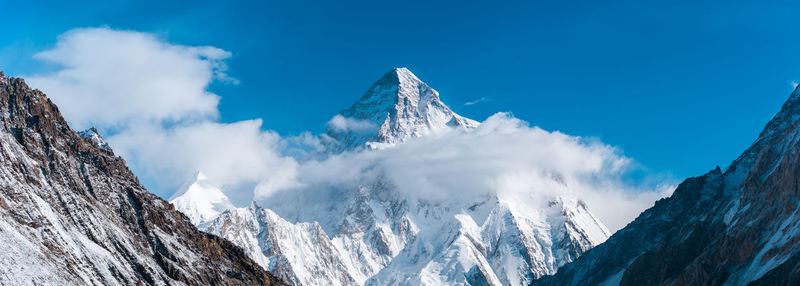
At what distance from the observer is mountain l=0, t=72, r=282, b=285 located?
5797 inches

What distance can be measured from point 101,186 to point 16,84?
96.5 feet

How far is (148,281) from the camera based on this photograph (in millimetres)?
169250

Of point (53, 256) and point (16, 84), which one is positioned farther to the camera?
point (16, 84)

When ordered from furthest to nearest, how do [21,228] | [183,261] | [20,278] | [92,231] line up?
1. [183,261]
2. [92,231]
3. [21,228]
4. [20,278]

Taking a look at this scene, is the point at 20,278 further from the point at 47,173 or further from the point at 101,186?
the point at 101,186

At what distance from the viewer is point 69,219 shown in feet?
543

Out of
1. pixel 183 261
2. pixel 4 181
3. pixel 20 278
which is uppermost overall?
pixel 4 181

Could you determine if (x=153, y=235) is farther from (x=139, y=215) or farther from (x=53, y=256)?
(x=53, y=256)

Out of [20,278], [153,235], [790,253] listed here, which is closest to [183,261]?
[153,235]

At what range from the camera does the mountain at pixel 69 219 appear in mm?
147250

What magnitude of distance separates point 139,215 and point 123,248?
716 inches

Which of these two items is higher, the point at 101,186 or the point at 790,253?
the point at 101,186

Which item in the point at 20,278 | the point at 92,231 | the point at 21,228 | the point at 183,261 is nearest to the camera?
the point at 20,278

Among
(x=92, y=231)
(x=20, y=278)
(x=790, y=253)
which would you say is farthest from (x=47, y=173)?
(x=790, y=253)
